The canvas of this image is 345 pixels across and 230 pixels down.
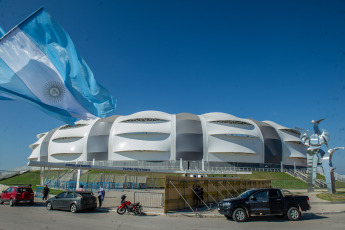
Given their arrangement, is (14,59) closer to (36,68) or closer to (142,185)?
(36,68)

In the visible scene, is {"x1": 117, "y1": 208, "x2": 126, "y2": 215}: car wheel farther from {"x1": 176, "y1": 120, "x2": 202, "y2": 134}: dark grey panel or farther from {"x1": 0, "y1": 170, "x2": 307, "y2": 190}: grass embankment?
{"x1": 176, "y1": 120, "x2": 202, "y2": 134}: dark grey panel

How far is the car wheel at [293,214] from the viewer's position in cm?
1375

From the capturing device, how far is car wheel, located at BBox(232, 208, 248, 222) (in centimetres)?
1343

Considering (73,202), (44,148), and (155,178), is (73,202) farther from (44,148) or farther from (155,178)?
(44,148)

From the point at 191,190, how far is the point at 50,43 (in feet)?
45.4

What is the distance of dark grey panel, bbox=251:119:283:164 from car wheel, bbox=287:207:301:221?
178 feet

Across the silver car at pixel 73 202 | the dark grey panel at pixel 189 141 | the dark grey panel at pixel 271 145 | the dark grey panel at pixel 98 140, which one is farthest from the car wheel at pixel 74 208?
the dark grey panel at pixel 271 145

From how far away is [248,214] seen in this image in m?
13.7

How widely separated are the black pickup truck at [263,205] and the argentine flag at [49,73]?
7.84 m

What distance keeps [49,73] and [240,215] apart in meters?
11.1

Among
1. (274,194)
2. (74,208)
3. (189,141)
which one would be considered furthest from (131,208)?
(189,141)

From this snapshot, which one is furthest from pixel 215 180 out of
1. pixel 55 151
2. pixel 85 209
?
pixel 55 151

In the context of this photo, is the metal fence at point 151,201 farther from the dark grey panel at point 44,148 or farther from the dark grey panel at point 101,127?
the dark grey panel at point 44,148

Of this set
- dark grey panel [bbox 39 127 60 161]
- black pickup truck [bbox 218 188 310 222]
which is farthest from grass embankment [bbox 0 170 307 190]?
black pickup truck [bbox 218 188 310 222]
